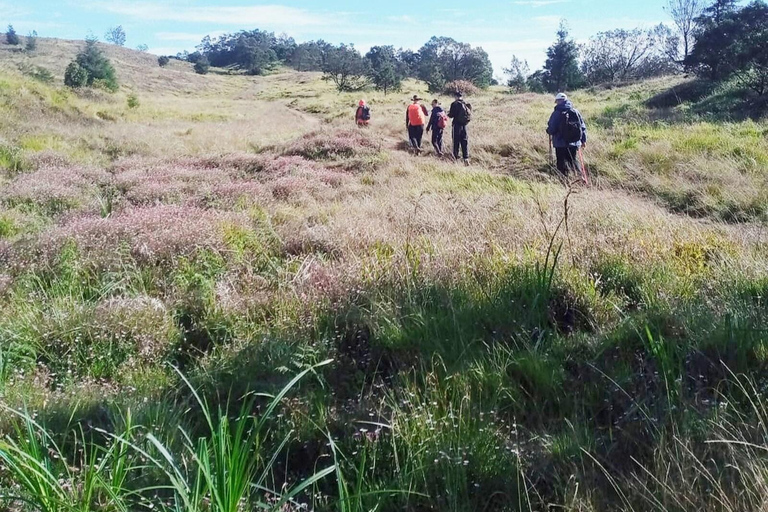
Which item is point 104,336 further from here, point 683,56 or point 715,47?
point 683,56

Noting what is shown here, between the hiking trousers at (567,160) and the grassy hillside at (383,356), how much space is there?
3.62 metres

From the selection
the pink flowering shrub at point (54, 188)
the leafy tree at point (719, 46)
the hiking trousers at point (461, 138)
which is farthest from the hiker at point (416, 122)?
the leafy tree at point (719, 46)

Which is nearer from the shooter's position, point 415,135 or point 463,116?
point 463,116

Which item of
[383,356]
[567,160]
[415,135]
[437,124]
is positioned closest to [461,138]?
[437,124]

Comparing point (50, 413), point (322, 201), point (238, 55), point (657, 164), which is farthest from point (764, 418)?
point (238, 55)

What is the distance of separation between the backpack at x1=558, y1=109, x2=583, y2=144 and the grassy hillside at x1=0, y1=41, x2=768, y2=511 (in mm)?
3502

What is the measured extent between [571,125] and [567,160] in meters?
0.90

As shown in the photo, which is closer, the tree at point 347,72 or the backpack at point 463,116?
the backpack at point 463,116

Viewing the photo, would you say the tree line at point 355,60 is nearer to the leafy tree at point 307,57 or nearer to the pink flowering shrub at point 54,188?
the leafy tree at point 307,57

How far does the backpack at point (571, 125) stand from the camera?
11.4 metres

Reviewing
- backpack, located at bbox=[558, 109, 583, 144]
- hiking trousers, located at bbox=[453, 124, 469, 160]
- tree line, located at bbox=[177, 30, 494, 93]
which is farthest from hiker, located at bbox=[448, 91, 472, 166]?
tree line, located at bbox=[177, 30, 494, 93]

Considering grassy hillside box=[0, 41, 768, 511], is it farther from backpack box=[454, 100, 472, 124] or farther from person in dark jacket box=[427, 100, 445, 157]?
person in dark jacket box=[427, 100, 445, 157]

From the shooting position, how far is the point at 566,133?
1152cm

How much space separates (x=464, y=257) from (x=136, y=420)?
3.00 metres
